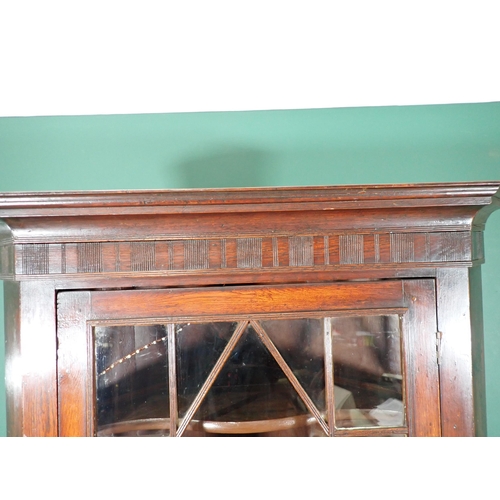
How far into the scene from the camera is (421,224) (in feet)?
2.39

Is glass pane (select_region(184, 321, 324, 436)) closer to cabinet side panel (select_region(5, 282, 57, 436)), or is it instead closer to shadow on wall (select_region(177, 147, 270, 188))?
cabinet side panel (select_region(5, 282, 57, 436))

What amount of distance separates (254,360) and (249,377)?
3 cm

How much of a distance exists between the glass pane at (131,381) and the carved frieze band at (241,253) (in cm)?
10

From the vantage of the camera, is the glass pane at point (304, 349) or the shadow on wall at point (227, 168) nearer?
the glass pane at point (304, 349)

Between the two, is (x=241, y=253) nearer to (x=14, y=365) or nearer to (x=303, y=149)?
(x=14, y=365)

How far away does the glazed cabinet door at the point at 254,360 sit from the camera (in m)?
0.73

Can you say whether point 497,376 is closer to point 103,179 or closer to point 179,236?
A: point 179,236

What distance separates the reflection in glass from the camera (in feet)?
2.40

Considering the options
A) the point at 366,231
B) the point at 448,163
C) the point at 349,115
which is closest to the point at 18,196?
the point at 366,231

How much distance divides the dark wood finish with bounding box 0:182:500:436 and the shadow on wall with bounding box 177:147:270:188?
520 mm

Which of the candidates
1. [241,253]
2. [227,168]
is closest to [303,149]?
[227,168]

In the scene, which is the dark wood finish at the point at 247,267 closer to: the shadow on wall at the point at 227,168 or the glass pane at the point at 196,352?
the glass pane at the point at 196,352

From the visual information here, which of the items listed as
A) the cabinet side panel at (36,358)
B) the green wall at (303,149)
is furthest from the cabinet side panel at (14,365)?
the green wall at (303,149)

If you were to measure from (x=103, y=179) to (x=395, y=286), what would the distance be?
746 millimetres
